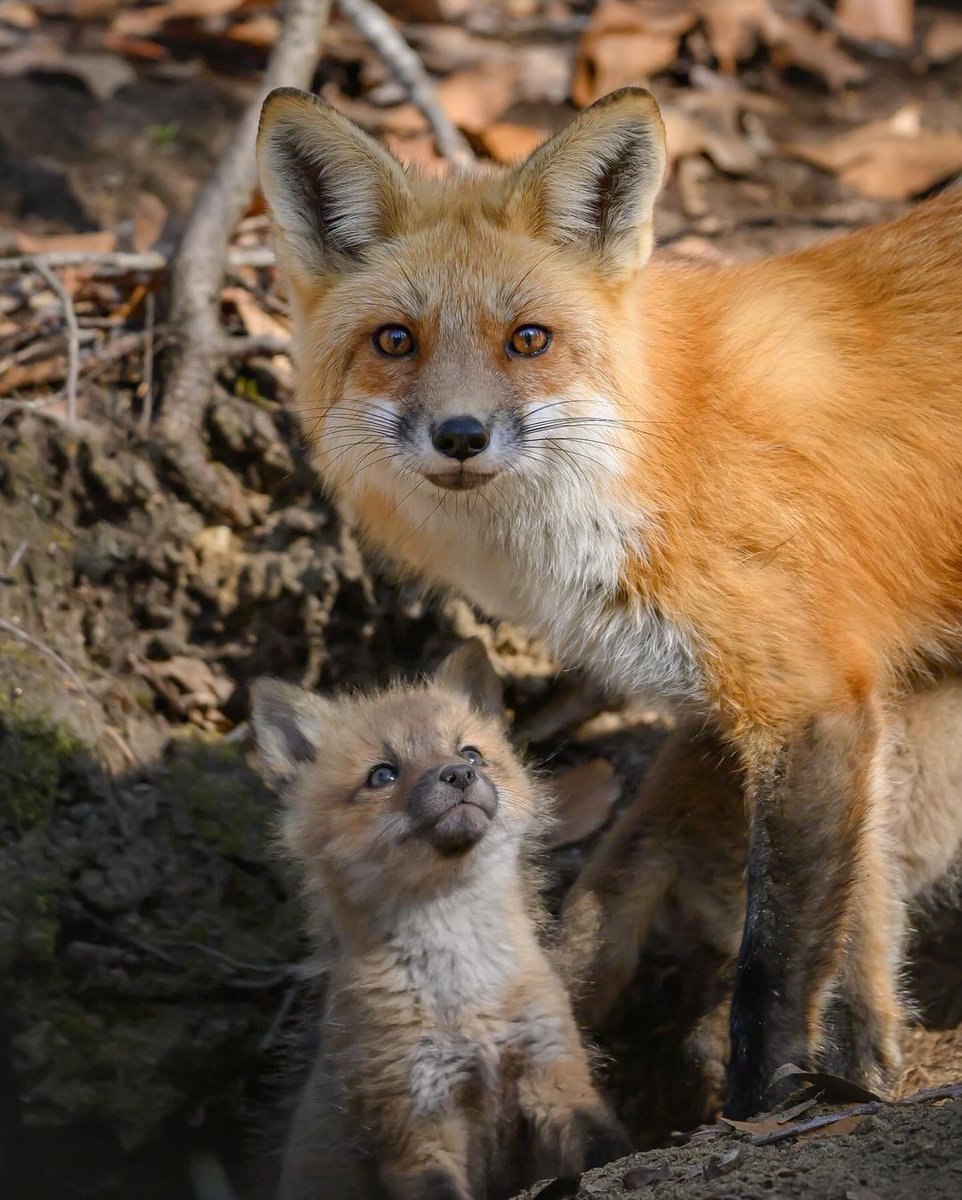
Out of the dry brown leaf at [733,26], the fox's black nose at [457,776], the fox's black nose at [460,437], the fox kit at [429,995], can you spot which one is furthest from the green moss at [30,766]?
the dry brown leaf at [733,26]

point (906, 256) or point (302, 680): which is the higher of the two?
point (906, 256)

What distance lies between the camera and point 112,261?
230 inches

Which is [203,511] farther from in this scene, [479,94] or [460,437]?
[479,94]

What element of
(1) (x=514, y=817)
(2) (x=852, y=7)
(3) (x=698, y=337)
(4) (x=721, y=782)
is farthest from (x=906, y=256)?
(2) (x=852, y=7)

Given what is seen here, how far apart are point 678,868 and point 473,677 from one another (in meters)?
0.94

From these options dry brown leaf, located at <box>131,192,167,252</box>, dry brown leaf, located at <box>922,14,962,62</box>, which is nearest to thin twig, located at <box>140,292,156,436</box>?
dry brown leaf, located at <box>131,192,167,252</box>

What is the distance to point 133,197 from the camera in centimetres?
661

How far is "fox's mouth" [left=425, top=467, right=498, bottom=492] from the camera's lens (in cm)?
362

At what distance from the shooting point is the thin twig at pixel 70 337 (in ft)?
17.7

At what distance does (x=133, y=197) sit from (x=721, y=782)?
416cm

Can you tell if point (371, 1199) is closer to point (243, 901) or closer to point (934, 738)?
point (243, 901)

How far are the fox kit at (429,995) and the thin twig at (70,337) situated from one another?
2118 mm

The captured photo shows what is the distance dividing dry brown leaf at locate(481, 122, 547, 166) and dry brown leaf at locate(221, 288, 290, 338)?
5.23 ft

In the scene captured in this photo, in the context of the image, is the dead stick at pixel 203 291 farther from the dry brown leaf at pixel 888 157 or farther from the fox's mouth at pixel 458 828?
the dry brown leaf at pixel 888 157
